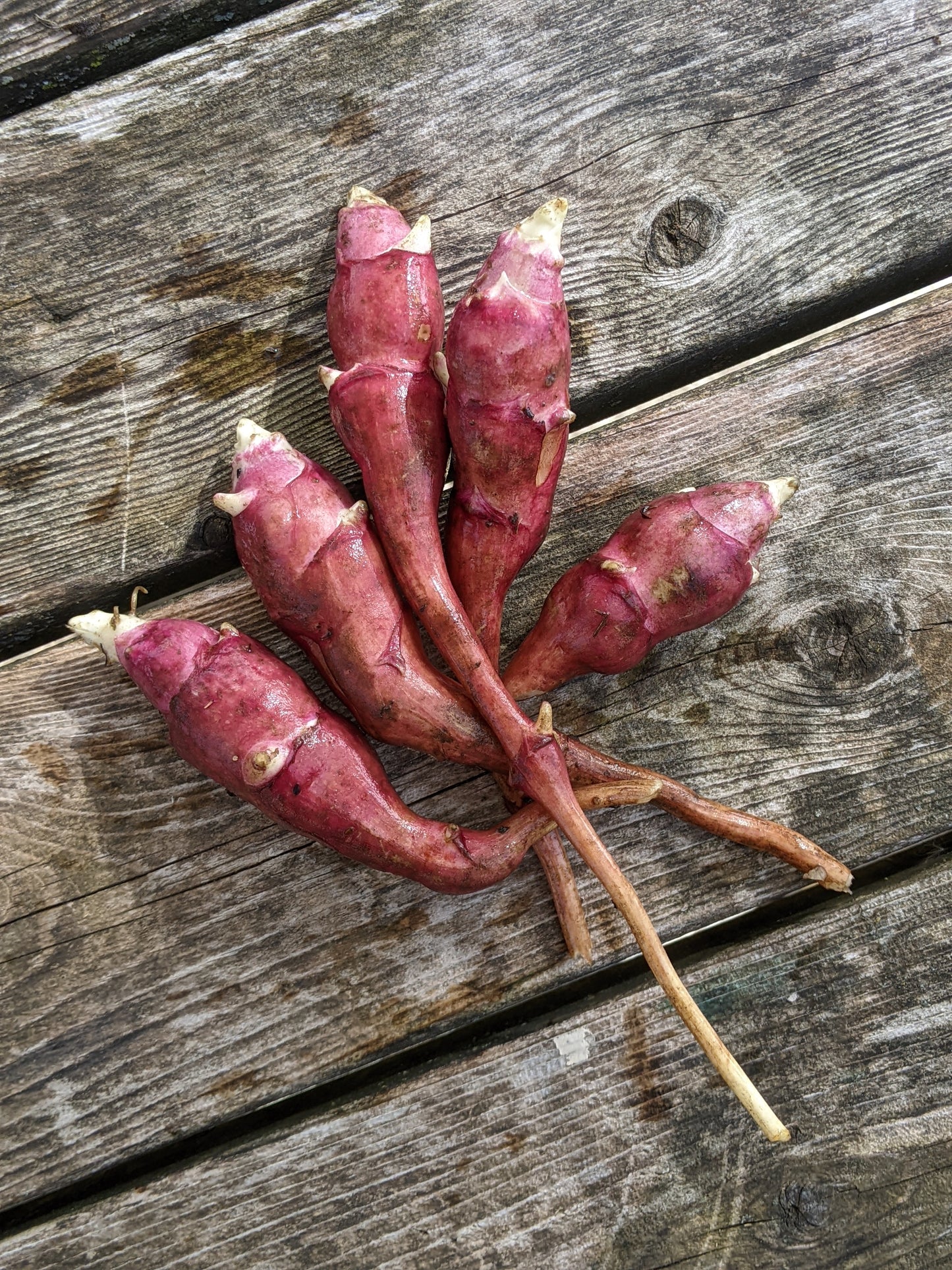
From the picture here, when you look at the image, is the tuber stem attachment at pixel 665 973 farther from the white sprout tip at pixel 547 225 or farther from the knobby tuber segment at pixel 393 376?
the white sprout tip at pixel 547 225

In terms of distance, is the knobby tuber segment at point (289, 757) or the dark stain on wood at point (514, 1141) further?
the dark stain on wood at point (514, 1141)

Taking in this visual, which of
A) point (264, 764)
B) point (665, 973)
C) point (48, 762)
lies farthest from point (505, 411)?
point (48, 762)

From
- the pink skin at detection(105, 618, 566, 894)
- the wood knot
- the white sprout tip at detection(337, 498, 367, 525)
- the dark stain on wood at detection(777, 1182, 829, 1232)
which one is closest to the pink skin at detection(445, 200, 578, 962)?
the white sprout tip at detection(337, 498, 367, 525)

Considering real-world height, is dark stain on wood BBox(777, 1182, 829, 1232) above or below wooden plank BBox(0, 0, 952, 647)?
below

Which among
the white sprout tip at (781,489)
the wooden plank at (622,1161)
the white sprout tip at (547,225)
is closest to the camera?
the white sprout tip at (547,225)

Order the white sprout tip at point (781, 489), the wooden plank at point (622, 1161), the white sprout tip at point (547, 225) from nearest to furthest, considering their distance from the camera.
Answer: the white sprout tip at point (547, 225) → the white sprout tip at point (781, 489) → the wooden plank at point (622, 1161)

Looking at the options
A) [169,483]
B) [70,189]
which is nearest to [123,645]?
[169,483]

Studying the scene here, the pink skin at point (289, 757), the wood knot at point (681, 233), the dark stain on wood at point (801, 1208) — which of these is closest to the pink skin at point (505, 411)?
the pink skin at point (289, 757)

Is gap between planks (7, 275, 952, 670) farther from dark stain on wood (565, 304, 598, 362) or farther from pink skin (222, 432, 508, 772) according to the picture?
pink skin (222, 432, 508, 772)
